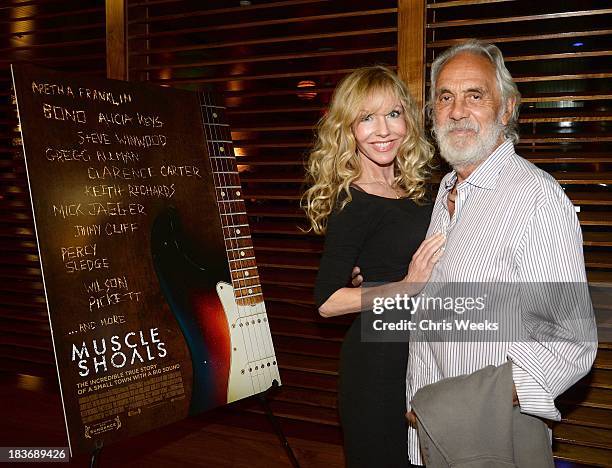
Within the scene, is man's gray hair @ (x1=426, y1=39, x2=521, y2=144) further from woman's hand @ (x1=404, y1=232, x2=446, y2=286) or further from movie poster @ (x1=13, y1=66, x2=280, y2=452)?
movie poster @ (x1=13, y1=66, x2=280, y2=452)

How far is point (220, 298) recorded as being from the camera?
7.20 feet

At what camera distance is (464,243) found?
167cm

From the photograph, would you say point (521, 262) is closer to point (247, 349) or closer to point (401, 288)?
point (401, 288)

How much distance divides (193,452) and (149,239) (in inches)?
59.9

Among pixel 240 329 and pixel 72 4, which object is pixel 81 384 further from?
pixel 72 4

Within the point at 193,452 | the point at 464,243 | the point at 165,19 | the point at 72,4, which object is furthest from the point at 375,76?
the point at 72,4

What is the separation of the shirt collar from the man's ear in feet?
0.38

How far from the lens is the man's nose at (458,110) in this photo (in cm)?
179

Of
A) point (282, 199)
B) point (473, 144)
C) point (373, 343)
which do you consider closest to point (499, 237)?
point (473, 144)

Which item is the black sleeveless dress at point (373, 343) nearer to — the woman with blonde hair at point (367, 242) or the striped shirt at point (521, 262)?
the woman with blonde hair at point (367, 242)

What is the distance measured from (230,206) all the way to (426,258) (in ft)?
2.84

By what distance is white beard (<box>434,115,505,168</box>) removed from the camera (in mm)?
1772

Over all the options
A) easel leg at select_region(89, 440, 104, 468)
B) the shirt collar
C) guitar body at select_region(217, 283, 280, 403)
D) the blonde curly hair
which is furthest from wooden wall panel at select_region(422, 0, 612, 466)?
easel leg at select_region(89, 440, 104, 468)

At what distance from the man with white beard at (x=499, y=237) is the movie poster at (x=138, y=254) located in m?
0.73
